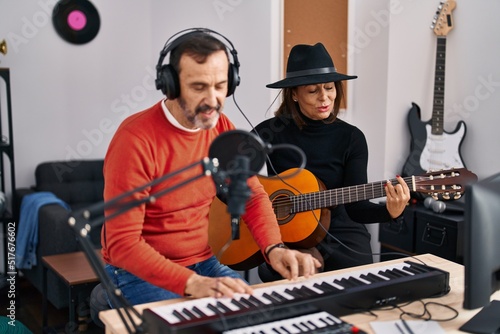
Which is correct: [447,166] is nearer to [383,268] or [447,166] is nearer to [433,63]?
[433,63]

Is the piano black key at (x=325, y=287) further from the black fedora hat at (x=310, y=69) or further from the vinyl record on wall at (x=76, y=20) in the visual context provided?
the vinyl record on wall at (x=76, y=20)

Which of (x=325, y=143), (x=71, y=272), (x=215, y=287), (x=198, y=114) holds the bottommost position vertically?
(x=71, y=272)

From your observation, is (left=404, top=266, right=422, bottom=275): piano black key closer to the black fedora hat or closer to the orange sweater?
the orange sweater

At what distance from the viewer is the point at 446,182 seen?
2.19m

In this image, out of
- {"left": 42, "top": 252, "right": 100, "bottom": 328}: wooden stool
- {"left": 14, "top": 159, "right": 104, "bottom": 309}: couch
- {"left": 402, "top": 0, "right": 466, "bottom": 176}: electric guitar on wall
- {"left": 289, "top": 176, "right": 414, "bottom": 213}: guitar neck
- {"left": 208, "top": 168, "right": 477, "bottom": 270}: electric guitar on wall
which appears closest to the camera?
{"left": 289, "top": 176, "right": 414, "bottom": 213}: guitar neck

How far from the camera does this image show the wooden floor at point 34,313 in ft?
11.1

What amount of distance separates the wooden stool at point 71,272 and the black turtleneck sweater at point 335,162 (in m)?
1.17

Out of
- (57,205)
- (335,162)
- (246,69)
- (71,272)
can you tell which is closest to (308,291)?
(335,162)

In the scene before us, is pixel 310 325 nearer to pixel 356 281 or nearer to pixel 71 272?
pixel 356 281

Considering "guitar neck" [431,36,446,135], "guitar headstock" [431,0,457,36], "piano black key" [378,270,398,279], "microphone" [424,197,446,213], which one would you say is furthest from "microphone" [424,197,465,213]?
"piano black key" [378,270,398,279]

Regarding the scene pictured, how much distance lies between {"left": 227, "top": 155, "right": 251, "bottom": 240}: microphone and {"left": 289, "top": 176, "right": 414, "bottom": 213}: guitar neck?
126 cm

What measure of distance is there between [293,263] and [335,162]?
99 centimetres

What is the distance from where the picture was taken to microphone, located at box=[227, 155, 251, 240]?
120 cm

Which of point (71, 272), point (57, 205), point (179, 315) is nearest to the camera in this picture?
point (179, 315)
